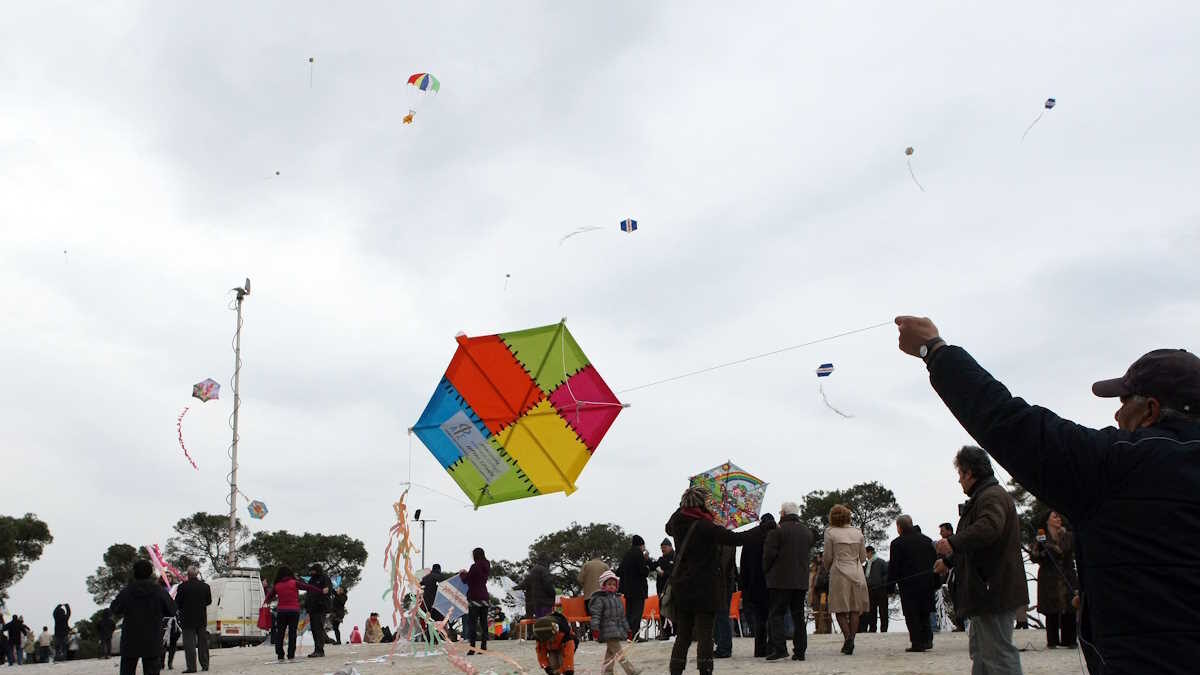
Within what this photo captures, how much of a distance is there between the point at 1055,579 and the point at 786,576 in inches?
111

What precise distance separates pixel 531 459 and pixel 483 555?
7577 mm

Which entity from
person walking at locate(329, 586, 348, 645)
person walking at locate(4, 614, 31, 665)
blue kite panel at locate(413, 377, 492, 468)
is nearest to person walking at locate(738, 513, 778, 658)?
blue kite panel at locate(413, 377, 492, 468)

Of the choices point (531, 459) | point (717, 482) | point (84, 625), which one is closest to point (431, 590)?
point (717, 482)

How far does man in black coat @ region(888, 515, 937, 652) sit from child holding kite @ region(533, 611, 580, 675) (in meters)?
4.07

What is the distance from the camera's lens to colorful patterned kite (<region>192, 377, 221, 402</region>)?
30.9 m

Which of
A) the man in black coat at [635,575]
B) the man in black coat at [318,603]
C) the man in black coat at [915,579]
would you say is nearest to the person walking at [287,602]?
the man in black coat at [318,603]

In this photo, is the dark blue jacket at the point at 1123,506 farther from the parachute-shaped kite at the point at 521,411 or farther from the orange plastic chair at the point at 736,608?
the orange plastic chair at the point at 736,608

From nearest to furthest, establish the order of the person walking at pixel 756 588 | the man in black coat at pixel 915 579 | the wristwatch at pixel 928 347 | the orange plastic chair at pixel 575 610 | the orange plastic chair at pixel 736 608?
the wristwatch at pixel 928 347
the man in black coat at pixel 915 579
the person walking at pixel 756 588
the orange plastic chair at pixel 736 608
the orange plastic chair at pixel 575 610

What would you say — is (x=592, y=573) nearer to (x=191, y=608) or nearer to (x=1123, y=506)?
(x=191, y=608)

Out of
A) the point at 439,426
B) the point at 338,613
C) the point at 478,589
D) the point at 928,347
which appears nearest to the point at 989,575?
the point at 928,347

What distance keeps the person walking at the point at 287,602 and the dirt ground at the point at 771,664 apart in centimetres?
39

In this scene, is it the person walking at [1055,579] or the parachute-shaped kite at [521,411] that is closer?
the parachute-shaped kite at [521,411]

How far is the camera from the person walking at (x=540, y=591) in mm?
16719

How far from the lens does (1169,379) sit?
267cm
